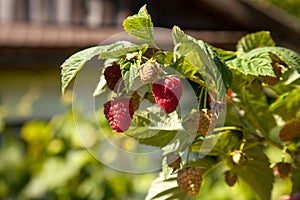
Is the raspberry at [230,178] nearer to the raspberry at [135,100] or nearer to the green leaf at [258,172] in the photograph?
the green leaf at [258,172]

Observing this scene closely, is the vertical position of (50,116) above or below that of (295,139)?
below

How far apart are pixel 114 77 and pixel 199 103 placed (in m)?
0.09

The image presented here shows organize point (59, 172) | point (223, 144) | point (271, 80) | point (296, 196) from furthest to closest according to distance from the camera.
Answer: point (59, 172) → point (296, 196) → point (223, 144) → point (271, 80)

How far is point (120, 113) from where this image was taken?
77 cm

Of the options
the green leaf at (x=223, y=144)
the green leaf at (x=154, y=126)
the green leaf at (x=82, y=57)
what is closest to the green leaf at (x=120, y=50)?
the green leaf at (x=82, y=57)

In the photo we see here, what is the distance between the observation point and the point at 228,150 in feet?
3.20

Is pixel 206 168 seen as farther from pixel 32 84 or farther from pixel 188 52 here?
pixel 32 84

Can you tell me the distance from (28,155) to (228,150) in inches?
79.8

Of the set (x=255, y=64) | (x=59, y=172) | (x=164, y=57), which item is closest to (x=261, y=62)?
(x=255, y=64)

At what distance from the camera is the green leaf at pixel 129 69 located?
0.74m

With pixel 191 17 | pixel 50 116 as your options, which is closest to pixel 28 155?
pixel 50 116

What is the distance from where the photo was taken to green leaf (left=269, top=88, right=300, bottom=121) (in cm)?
103

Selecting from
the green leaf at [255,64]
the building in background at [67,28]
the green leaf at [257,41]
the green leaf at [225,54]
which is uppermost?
the green leaf at [255,64]

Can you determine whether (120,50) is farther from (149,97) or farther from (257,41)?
(257,41)
